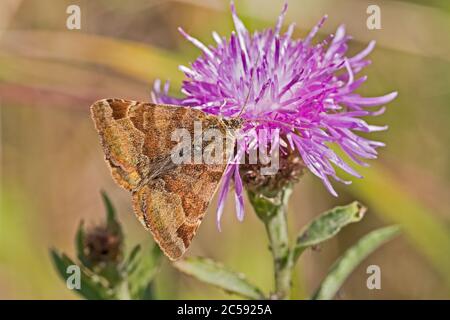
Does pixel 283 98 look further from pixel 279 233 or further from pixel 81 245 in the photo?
pixel 81 245

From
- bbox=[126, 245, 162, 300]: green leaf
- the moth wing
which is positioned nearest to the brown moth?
the moth wing

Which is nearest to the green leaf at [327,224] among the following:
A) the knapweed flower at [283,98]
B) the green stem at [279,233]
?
the green stem at [279,233]

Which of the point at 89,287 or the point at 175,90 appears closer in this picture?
the point at 89,287

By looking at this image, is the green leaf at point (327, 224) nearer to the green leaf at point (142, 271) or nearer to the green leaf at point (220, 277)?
the green leaf at point (220, 277)

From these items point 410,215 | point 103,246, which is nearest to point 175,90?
point 103,246

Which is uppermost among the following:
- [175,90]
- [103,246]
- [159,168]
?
[175,90]

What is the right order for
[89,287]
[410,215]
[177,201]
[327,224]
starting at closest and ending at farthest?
[177,201] < [327,224] < [89,287] < [410,215]
